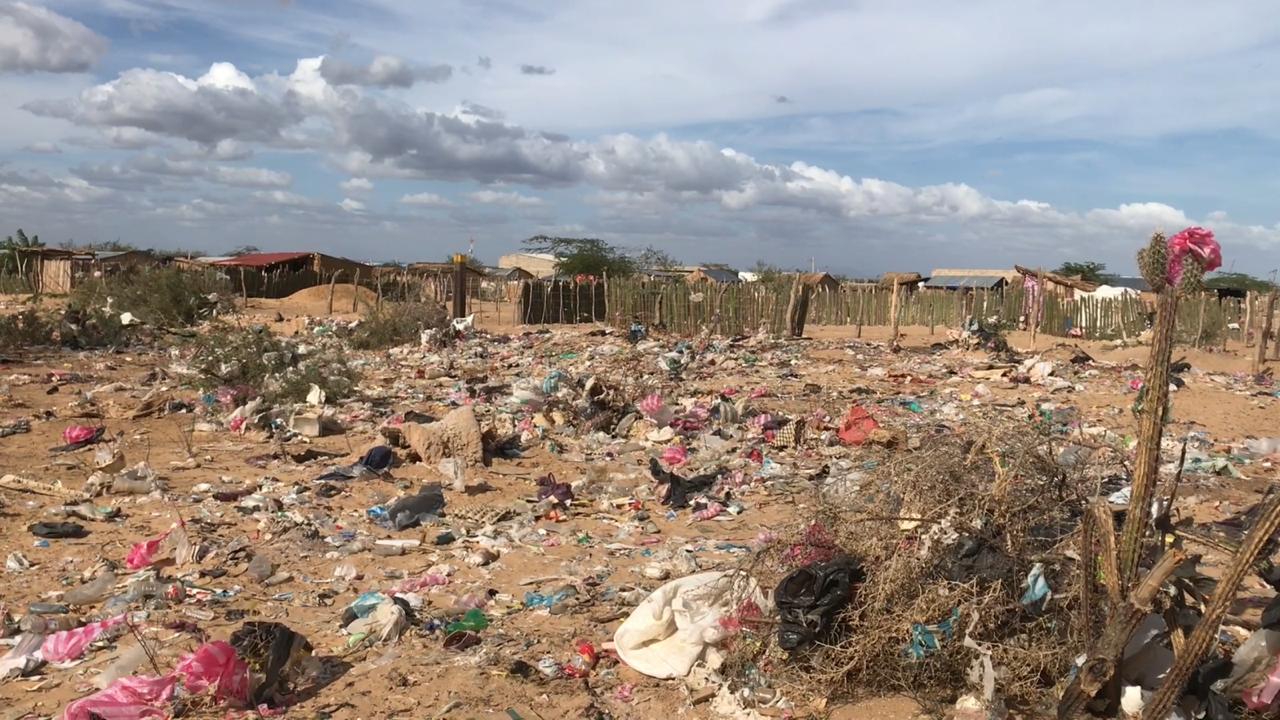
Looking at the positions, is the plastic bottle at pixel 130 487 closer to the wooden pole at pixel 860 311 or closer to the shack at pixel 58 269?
the wooden pole at pixel 860 311

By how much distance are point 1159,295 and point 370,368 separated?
9568 millimetres

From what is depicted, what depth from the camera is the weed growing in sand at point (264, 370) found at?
8133 mm

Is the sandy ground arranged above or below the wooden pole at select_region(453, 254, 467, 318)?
below

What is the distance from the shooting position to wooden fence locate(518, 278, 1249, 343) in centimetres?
1483

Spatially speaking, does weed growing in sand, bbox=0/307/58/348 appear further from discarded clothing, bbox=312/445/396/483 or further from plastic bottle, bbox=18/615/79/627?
plastic bottle, bbox=18/615/79/627

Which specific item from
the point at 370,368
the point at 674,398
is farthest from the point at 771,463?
the point at 370,368

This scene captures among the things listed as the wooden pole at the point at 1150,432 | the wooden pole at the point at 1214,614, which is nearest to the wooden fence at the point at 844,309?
the wooden pole at the point at 1150,432

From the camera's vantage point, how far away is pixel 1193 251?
2.48 metres

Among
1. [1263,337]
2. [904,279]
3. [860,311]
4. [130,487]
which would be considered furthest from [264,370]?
[904,279]

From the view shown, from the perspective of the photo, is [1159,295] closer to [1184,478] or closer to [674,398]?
[1184,478]

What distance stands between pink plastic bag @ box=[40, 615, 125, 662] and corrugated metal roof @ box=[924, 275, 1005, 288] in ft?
96.7

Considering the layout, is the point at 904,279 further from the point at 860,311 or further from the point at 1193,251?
the point at 1193,251

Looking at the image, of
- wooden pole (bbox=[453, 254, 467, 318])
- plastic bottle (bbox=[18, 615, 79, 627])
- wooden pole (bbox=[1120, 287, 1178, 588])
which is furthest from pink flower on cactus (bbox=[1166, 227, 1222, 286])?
wooden pole (bbox=[453, 254, 467, 318])

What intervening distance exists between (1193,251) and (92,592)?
14.0 feet
